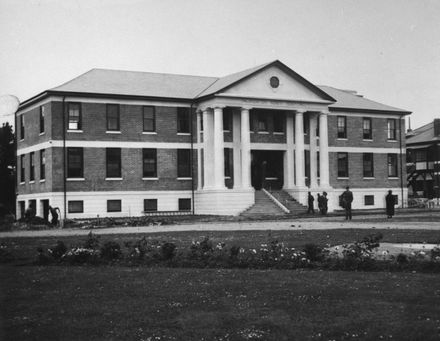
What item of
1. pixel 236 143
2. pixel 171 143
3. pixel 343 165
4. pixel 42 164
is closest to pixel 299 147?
pixel 236 143

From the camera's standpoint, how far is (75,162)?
42188 millimetres

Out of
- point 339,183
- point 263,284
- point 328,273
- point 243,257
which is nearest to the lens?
point 263,284

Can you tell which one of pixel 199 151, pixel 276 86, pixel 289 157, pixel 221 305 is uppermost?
pixel 276 86

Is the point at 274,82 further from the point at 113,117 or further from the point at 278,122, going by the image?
the point at 113,117

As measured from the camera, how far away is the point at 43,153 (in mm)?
43344

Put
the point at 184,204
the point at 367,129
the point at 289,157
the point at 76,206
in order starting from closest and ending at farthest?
the point at 76,206, the point at 184,204, the point at 289,157, the point at 367,129

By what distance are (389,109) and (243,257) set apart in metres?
42.5

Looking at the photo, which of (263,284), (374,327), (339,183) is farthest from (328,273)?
(339,183)

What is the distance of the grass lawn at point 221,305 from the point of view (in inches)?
335

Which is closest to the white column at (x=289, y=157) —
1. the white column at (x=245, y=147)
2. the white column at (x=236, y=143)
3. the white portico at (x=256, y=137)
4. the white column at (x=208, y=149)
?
the white portico at (x=256, y=137)

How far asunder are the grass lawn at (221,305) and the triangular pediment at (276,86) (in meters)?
31.4

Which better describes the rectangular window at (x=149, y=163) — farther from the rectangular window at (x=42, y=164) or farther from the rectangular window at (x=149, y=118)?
the rectangular window at (x=42, y=164)

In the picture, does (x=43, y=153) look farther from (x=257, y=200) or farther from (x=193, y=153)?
(x=257, y=200)

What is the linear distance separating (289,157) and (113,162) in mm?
13459
